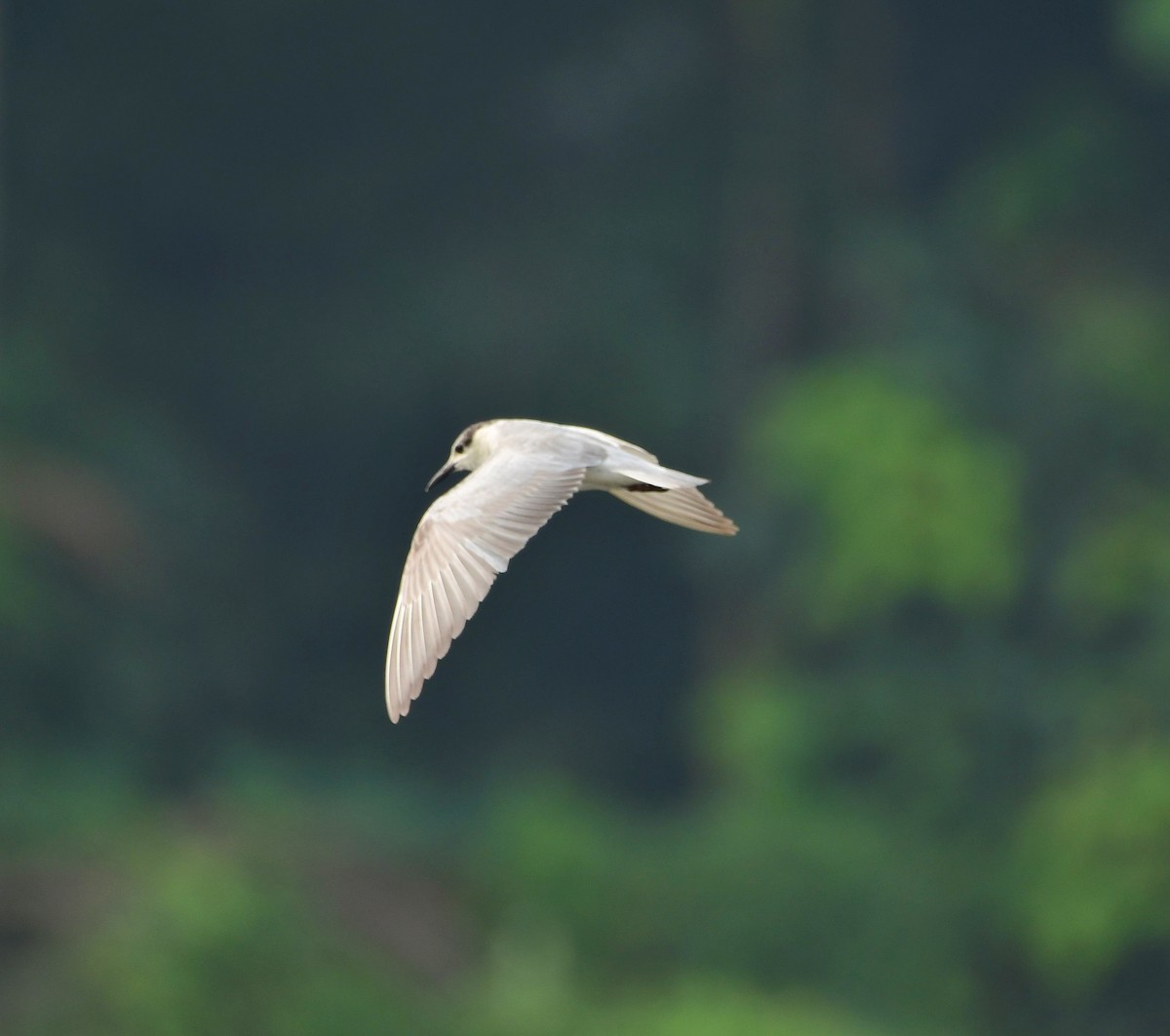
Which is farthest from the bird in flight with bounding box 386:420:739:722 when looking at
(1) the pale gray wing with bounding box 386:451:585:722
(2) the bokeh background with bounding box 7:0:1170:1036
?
(2) the bokeh background with bounding box 7:0:1170:1036

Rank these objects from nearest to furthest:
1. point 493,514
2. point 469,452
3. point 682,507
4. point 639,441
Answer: point 493,514 < point 682,507 < point 469,452 < point 639,441

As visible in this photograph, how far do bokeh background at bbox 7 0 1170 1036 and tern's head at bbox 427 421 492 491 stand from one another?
329 inches

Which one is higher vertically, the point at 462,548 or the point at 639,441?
the point at 639,441

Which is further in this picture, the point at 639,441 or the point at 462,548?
the point at 639,441

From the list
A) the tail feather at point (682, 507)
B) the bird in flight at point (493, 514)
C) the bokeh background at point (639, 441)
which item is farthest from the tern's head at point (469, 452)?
A: the bokeh background at point (639, 441)

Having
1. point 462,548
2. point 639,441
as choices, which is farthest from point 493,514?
point 639,441

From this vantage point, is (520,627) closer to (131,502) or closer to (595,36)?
(131,502)

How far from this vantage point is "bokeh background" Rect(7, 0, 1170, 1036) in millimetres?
17406

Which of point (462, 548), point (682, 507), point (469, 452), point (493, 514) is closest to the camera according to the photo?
point (462, 548)

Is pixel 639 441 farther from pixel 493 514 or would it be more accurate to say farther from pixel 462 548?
pixel 462 548

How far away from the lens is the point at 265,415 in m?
21.5

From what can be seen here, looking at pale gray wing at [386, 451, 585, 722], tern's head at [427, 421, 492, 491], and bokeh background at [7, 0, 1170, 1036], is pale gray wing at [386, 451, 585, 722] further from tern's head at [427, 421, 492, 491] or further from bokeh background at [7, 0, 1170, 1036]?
bokeh background at [7, 0, 1170, 1036]

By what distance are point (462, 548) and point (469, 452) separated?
37.0 inches

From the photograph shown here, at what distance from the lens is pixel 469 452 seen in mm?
7020
